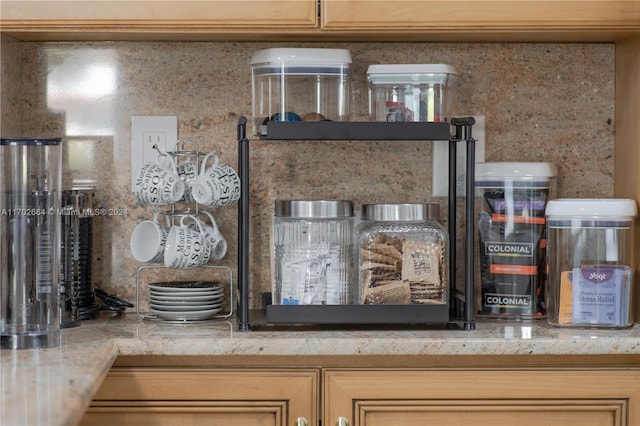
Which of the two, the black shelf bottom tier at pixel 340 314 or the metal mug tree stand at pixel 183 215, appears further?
the metal mug tree stand at pixel 183 215

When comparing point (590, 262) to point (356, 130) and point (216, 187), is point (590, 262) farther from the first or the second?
point (216, 187)

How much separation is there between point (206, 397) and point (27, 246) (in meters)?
0.41

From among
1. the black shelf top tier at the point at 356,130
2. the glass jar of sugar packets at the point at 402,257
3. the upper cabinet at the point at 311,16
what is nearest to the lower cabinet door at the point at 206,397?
the glass jar of sugar packets at the point at 402,257

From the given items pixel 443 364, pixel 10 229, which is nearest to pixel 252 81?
pixel 10 229

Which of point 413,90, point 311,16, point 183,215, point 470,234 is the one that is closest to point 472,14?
point 413,90

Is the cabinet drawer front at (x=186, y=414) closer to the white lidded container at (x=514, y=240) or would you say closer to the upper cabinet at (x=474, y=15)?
the white lidded container at (x=514, y=240)

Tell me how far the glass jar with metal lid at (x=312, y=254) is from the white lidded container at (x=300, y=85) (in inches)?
7.4

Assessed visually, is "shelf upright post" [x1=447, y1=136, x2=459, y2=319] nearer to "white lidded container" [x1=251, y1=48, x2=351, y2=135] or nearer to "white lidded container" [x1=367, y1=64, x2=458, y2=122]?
"white lidded container" [x1=367, y1=64, x2=458, y2=122]

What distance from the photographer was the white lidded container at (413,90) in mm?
1738

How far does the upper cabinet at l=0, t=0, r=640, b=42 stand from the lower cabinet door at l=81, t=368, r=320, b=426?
2.13 ft

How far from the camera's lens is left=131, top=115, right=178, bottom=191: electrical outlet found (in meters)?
1.96

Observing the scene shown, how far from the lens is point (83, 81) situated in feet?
6.45

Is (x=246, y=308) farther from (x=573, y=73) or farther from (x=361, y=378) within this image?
(x=573, y=73)

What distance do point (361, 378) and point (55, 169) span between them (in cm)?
66
